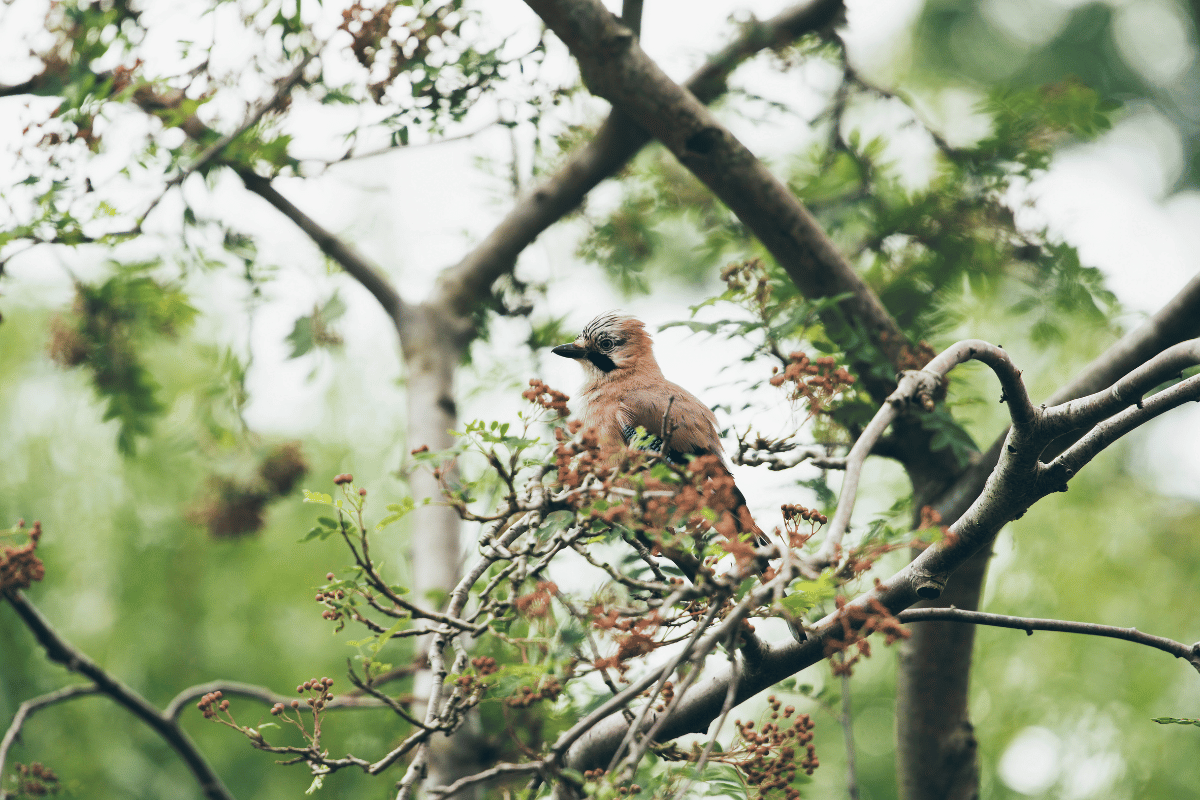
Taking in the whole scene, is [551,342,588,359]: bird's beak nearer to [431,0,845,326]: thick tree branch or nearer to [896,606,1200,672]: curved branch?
[431,0,845,326]: thick tree branch

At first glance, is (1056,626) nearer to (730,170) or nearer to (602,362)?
(730,170)

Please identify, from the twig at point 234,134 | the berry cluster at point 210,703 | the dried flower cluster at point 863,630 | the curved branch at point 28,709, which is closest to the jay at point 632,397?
the dried flower cluster at point 863,630

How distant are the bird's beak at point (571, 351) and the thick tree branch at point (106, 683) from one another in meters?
2.33

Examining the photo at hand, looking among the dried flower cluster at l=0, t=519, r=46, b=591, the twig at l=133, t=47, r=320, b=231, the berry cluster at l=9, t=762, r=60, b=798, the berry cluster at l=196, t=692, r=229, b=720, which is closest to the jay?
the berry cluster at l=196, t=692, r=229, b=720

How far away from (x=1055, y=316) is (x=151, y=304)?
4573mm

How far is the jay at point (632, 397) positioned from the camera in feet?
10.9

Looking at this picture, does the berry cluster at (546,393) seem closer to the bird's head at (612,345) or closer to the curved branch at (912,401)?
the curved branch at (912,401)

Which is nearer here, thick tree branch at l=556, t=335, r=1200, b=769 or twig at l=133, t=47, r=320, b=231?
thick tree branch at l=556, t=335, r=1200, b=769

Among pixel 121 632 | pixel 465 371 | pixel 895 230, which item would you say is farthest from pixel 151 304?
pixel 121 632

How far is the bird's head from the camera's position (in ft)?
14.9

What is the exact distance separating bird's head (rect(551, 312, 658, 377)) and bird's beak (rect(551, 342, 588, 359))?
3 centimetres

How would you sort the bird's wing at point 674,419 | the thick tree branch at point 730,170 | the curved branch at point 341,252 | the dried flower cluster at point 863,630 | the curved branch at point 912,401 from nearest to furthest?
the curved branch at point 912,401, the dried flower cluster at point 863,630, the thick tree branch at point 730,170, the bird's wing at point 674,419, the curved branch at point 341,252

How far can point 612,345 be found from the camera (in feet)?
15.1

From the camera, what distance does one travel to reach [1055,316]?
455 cm
